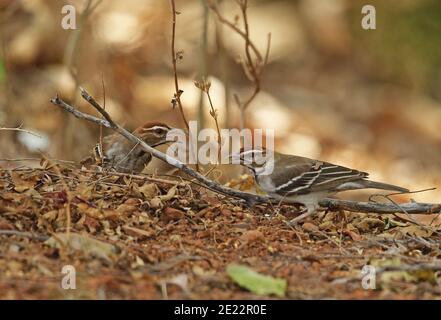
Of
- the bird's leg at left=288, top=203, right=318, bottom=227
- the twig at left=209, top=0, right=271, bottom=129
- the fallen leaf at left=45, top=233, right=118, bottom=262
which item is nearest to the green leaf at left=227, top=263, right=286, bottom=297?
the fallen leaf at left=45, top=233, right=118, bottom=262

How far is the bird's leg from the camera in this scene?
276 inches

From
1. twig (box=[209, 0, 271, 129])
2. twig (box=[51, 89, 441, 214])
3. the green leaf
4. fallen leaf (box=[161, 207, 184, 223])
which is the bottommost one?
the green leaf

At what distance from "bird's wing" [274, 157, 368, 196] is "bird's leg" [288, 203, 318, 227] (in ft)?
0.55

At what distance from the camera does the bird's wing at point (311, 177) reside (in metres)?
7.48

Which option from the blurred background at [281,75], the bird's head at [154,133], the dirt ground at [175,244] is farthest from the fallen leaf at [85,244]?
the blurred background at [281,75]

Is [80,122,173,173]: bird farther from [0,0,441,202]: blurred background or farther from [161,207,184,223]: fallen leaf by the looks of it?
[0,0,441,202]: blurred background

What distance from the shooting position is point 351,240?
679 cm

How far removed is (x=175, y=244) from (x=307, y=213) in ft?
4.98

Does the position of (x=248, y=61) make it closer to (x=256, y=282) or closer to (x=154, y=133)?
(x=154, y=133)

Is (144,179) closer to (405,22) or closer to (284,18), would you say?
(405,22)

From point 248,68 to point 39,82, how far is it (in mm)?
6603

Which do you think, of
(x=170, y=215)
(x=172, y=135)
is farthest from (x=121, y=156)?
(x=170, y=215)

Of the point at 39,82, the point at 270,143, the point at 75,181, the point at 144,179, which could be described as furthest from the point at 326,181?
the point at 39,82

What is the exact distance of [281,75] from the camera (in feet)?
59.1
